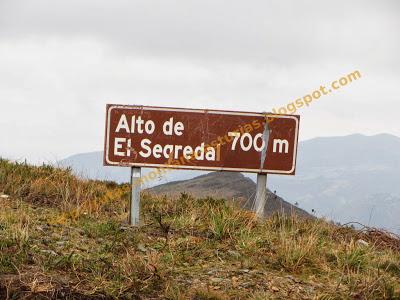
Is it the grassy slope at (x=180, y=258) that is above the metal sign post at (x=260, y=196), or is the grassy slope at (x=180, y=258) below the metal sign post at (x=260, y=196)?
below

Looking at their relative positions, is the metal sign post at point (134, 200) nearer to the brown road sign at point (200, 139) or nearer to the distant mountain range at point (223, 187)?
the brown road sign at point (200, 139)

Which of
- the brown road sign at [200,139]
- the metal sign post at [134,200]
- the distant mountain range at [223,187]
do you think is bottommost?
the distant mountain range at [223,187]

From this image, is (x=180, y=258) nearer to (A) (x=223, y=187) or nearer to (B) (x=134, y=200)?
(B) (x=134, y=200)

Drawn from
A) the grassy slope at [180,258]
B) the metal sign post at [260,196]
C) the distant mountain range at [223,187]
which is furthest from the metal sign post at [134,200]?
the distant mountain range at [223,187]

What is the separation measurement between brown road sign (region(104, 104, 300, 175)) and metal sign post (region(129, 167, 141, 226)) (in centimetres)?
16

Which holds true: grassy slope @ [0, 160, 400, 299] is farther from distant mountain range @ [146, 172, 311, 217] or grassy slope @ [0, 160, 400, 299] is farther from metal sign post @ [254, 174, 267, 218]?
distant mountain range @ [146, 172, 311, 217]

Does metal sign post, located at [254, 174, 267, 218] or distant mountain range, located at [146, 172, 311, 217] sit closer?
metal sign post, located at [254, 174, 267, 218]

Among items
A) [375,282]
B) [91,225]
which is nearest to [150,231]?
[91,225]

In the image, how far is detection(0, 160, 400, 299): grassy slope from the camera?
454 cm

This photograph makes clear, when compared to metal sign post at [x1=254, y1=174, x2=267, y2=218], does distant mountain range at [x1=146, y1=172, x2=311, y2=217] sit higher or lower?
lower

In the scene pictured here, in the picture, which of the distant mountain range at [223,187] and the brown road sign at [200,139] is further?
the distant mountain range at [223,187]

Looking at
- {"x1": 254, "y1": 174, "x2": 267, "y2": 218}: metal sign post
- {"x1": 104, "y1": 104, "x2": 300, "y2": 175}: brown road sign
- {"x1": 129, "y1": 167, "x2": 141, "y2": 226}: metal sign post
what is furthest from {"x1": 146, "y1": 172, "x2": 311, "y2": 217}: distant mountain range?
{"x1": 129, "y1": 167, "x2": 141, "y2": 226}: metal sign post

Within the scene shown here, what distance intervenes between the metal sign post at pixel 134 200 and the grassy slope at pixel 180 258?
0.14 metres

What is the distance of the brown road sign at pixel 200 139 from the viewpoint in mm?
7445
